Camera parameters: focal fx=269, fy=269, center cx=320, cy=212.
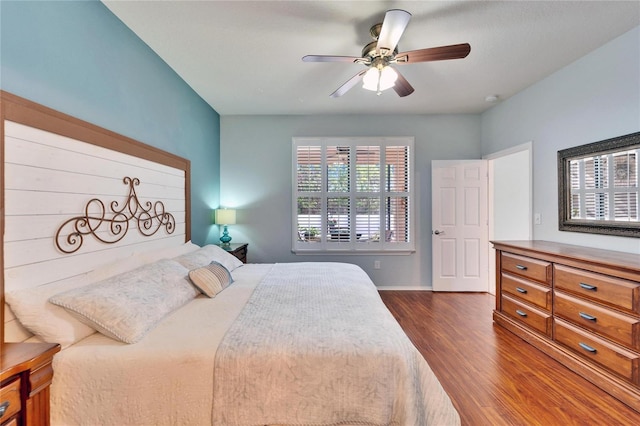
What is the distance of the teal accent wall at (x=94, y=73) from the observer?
1335 millimetres

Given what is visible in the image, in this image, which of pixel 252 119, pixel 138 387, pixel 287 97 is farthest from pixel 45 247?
pixel 252 119

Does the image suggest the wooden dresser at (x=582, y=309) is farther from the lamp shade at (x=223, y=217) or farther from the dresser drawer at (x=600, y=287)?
the lamp shade at (x=223, y=217)

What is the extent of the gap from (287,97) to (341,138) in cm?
103

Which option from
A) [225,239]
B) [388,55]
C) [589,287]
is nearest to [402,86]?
[388,55]

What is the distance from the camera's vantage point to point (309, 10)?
6.26 feet

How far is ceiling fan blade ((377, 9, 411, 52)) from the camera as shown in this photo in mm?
1592

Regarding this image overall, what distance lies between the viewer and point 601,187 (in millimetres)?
2379

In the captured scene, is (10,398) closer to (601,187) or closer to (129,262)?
(129,262)

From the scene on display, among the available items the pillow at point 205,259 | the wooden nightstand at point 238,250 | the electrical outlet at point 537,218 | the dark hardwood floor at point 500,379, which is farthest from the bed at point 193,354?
the electrical outlet at point 537,218

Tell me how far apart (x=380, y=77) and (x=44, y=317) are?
2.58 metres

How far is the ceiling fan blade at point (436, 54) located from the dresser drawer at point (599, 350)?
7.26 feet

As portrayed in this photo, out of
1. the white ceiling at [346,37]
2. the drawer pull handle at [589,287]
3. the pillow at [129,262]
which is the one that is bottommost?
the drawer pull handle at [589,287]

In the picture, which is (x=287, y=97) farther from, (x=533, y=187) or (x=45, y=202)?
(x=533, y=187)

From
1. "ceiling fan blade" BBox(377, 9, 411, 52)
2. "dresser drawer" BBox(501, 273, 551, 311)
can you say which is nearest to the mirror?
"dresser drawer" BBox(501, 273, 551, 311)
